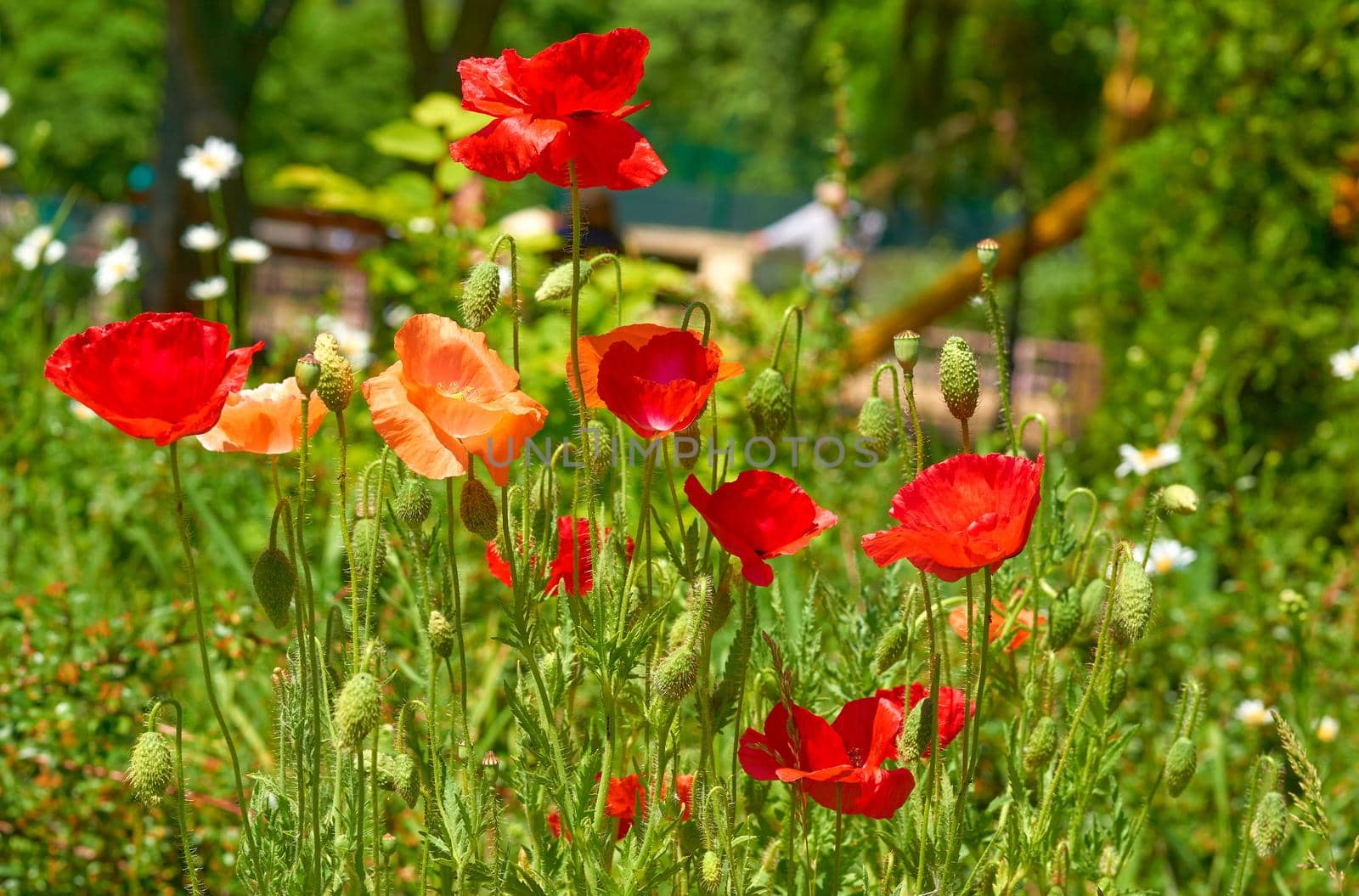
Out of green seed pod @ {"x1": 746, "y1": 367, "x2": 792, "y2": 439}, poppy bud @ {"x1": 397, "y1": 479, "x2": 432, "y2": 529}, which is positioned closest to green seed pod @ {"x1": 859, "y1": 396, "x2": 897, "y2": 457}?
green seed pod @ {"x1": 746, "y1": 367, "x2": 792, "y2": 439}

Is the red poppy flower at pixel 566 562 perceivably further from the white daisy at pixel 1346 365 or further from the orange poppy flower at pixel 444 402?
the white daisy at pixel 1346 365

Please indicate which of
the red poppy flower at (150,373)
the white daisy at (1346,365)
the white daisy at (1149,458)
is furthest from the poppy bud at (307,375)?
the white daisy at (1346,365)

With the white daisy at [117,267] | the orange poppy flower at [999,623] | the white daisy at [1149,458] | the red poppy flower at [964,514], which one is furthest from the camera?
the white daisy at [117,267]

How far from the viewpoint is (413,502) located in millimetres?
1191

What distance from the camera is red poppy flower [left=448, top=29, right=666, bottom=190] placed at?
1070 mm

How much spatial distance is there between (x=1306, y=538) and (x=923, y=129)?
13.8 m

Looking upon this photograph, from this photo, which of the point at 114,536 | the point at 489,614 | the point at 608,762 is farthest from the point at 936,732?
the point at 114,536

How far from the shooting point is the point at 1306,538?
3891mm

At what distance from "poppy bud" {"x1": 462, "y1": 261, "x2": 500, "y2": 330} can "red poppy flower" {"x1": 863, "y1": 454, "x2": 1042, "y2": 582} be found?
37cm

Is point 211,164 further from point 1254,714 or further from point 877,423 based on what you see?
point 877,423

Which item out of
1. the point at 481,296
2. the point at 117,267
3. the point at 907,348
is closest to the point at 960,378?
the point at 907,348

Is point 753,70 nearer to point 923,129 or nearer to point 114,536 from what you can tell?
point 923,129

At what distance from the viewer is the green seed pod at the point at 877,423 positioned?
134 centimetres

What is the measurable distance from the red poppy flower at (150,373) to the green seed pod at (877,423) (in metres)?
0.57
